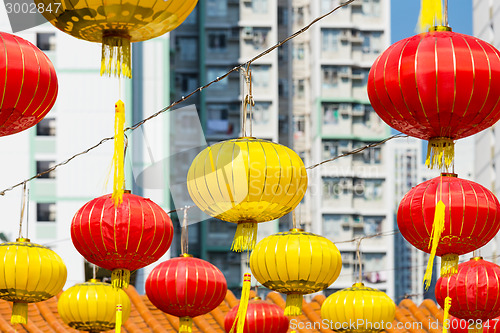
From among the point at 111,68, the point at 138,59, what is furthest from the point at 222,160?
the point at 138,59

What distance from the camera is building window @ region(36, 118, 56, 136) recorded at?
2666cm

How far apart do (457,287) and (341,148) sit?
86.0ft

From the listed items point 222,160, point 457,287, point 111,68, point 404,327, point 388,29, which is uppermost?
point 388,29

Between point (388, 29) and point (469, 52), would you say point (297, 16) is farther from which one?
point (469, 52)

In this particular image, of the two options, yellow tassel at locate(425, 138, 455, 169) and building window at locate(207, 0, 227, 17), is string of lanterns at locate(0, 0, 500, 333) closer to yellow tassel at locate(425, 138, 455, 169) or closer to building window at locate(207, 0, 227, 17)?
yellow tassel at locate(425, 138, 455, 169)

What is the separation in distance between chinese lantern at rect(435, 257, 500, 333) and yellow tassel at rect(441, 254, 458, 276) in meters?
1.52

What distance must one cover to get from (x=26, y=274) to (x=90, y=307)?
87 cm

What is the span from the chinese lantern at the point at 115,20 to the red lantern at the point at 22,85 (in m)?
0.49

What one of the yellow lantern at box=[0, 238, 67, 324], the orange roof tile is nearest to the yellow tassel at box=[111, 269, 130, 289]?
the yellow lantern at box=[0, 238, 67, 324]

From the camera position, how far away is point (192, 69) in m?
33.0

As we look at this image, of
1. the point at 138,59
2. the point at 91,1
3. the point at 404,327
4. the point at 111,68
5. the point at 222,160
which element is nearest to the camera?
the point at 91,1

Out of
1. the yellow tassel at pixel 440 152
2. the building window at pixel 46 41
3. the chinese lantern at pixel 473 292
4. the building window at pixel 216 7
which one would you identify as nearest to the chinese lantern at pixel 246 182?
the yellow tassel at pixel 440 152

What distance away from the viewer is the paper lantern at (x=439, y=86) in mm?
4676

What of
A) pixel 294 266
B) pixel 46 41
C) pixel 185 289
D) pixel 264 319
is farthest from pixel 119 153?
pixel 46 41
